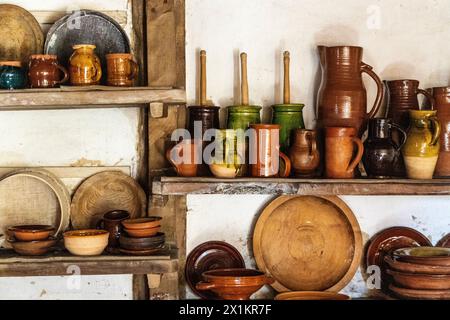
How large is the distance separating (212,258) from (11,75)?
977 millimetres

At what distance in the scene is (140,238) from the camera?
2076 mm

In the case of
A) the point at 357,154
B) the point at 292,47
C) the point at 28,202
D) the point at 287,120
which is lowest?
the point at 28,202

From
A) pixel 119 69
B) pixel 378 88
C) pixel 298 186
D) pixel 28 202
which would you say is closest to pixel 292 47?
pixel 378 88

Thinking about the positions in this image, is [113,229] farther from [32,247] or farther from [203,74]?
[203,74]

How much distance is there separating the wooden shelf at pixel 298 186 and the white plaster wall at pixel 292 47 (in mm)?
316

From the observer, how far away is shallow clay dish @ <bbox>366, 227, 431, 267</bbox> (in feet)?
8.00

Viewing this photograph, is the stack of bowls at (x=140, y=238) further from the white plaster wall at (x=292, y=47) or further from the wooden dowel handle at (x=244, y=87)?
the wooden dowel handle at (x=244, y=87)

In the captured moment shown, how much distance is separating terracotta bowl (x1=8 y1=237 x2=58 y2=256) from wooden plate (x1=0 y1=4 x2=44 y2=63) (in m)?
0.65

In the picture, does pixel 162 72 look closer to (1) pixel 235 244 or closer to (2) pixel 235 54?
(2) pixel 235 54

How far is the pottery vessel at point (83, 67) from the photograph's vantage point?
209 centimetres

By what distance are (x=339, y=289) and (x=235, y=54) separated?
98 centimetres

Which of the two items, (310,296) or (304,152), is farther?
(310,296)
